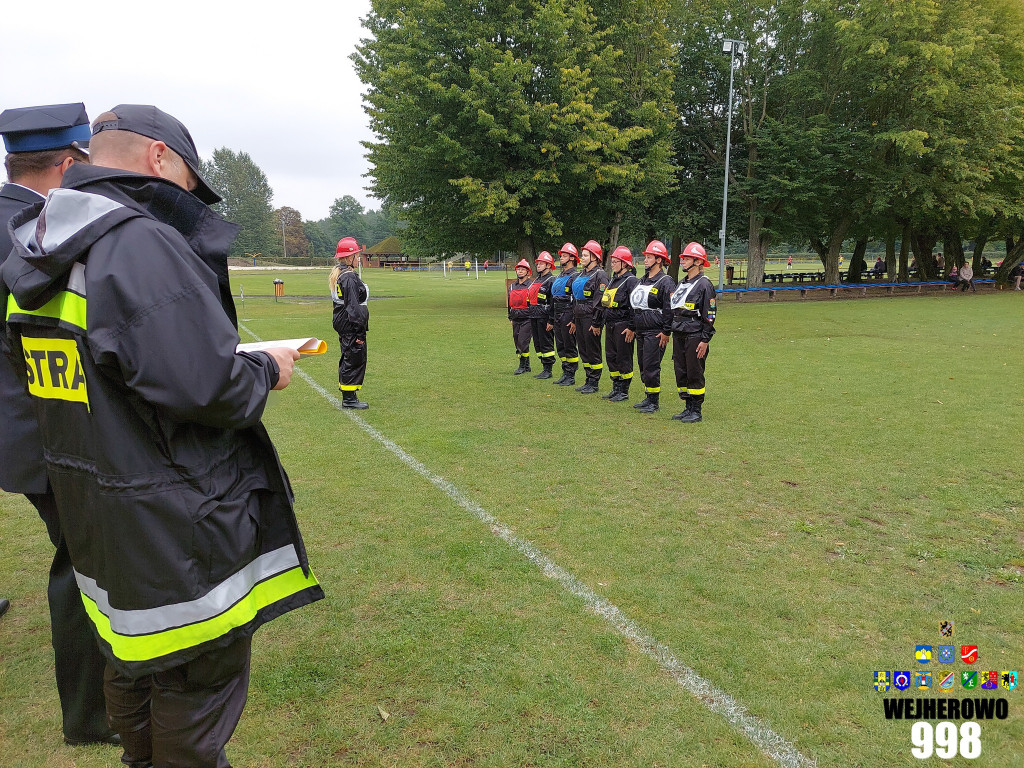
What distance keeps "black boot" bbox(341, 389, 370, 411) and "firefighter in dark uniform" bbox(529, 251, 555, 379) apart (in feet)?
12.1

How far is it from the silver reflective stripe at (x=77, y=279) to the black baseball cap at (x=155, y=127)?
48 cm

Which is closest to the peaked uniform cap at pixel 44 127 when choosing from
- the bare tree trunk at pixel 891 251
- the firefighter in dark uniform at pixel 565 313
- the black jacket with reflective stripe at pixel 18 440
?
the black jacket with reflective stripe at pixel 18 440

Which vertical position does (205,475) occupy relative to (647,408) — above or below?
above

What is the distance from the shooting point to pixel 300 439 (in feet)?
25.7

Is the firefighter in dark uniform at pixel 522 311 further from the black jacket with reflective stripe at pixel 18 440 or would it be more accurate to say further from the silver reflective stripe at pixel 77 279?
the silver reflective stripe at pixel 77 279

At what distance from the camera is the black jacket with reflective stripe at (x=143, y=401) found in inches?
67.9

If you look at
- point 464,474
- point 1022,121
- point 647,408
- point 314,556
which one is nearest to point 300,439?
point 464,474

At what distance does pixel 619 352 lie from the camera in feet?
33.0

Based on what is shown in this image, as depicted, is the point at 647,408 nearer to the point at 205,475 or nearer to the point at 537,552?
the point at 537,552

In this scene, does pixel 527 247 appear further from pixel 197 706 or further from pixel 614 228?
pixel 197 706

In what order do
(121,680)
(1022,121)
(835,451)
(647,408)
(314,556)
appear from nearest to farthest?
(121,680), (314,556), (835,451), (647,408), (1022,121)

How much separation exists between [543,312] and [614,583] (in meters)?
7.90

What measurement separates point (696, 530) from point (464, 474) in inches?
94.3

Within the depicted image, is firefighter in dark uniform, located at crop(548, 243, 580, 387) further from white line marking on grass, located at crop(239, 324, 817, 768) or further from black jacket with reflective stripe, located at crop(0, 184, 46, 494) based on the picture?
black jacket with reflective stripe, located at crop(0, 184, 46, 494)
